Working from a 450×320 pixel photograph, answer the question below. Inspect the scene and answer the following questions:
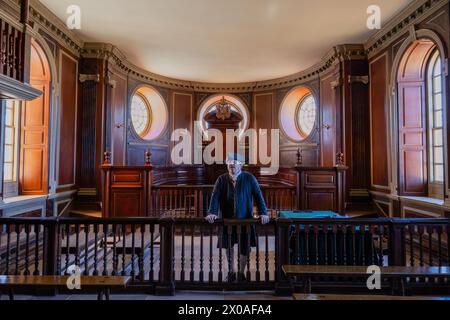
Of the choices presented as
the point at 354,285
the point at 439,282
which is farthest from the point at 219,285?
the point at 439,282

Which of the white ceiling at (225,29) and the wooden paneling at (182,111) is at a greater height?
the white ceiling at (225,29)

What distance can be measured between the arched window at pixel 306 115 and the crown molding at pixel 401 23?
2802 millimetres

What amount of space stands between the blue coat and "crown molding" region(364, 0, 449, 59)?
13.0ft

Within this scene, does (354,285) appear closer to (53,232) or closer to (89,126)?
(53,232)

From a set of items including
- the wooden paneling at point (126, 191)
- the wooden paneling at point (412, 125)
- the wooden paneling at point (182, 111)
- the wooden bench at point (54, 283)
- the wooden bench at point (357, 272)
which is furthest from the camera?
the wooden paneling at point (182, 111)

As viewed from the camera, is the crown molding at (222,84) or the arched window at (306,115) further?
the arched window at (306,115)

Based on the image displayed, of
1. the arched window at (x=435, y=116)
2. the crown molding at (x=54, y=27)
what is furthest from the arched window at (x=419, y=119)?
the crown molding at (x=54, y=27)

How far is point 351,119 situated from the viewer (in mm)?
6895

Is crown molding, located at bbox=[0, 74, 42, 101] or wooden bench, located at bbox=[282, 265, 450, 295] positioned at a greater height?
crown molding, located at bbox=[0, 74, 42, 101]

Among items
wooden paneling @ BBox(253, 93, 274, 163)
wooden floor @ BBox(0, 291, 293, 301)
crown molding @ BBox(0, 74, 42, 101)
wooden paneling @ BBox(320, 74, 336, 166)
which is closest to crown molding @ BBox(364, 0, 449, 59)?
wooden paneling @ BBox(320, 74, 336, 166)

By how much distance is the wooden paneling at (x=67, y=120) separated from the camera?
6213mm

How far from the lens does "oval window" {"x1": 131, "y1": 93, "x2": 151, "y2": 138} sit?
9.38 m

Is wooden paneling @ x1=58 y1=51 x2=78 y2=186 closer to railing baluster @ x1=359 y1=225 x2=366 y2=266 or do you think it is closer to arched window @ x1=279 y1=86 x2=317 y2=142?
railing baluster @ x1=359 y1=225 x2=366 y2=266

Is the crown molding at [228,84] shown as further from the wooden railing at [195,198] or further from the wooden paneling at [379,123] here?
the wooden railing at [195,198]
